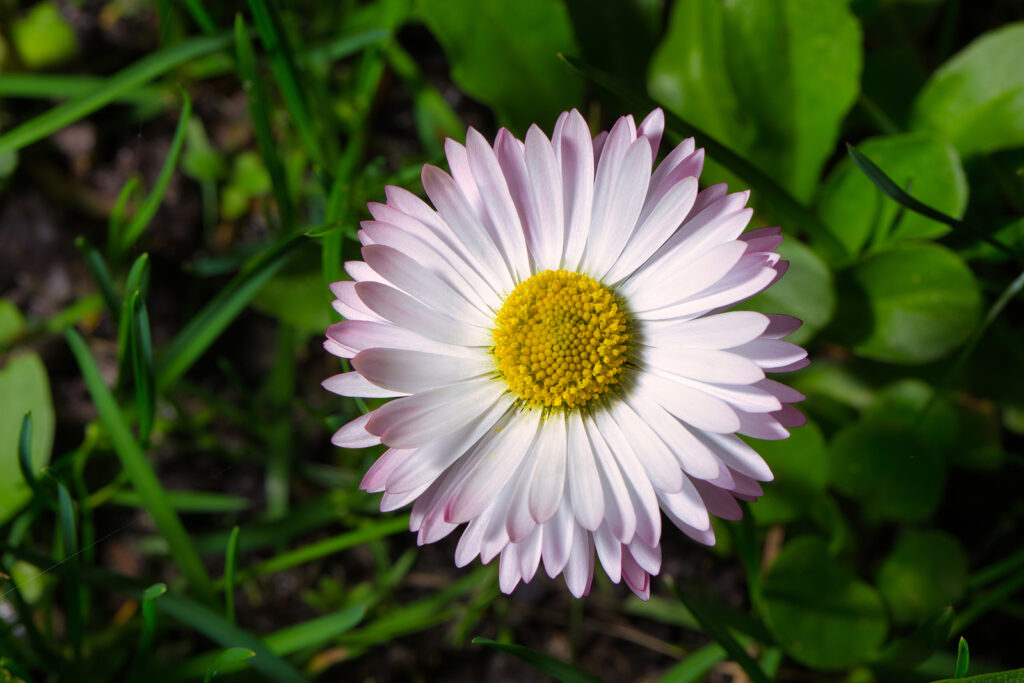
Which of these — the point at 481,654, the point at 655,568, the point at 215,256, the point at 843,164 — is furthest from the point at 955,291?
the point at 215,256

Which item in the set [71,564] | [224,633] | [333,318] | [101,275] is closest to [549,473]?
[333,318]

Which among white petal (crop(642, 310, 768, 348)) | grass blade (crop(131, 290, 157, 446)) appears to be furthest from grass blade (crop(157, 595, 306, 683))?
white petal (crop(642, 310, 768, 348))

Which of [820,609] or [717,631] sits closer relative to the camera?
[717,631]

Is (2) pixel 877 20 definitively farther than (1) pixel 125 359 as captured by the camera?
Yes

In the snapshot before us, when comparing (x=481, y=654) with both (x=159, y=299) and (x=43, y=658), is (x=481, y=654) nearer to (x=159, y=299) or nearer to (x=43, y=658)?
(x=43, y=658)

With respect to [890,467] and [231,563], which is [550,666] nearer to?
[231,563]

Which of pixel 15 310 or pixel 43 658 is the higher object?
pixel 15 310

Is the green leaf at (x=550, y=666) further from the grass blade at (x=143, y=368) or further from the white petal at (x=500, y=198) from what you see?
the grass blade at (x=143, y=368)
